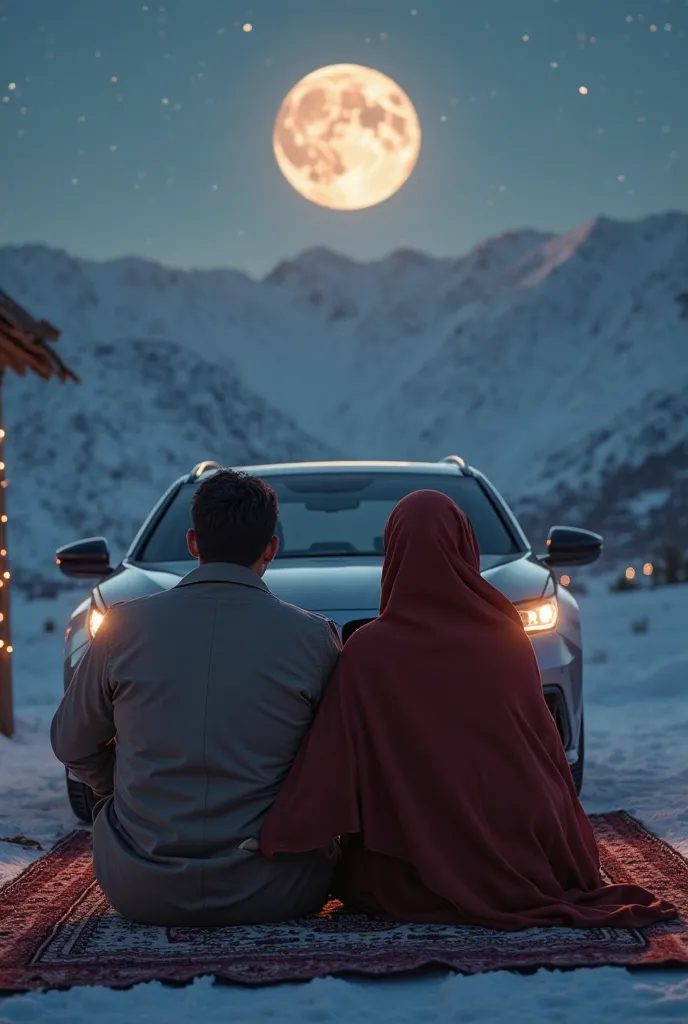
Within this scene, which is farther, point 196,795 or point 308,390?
point 308,390

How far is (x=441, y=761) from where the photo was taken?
12.7 feet

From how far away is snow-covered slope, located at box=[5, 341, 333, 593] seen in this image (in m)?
122

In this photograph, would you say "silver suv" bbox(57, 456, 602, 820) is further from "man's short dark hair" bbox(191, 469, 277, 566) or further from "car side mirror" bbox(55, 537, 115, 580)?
"man's short dark hair" bbox(191, 469, 277, 566)

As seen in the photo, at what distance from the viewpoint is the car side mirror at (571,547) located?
21.7ft

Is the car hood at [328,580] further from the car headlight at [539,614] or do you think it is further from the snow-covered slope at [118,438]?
the snow-covered slope at [118,438]

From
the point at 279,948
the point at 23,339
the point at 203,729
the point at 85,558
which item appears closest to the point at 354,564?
the point at 85,558

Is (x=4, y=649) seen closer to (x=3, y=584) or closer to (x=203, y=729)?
(x=3, y=584)

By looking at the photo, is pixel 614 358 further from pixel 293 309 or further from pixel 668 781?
pixel 668 781

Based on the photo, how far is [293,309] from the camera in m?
176

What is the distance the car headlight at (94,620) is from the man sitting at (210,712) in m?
1.90

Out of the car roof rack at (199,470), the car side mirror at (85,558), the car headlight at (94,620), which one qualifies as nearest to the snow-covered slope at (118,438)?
the car roof rack at (199,470)

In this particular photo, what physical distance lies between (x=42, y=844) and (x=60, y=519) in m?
119

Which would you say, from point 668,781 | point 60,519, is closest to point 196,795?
point 668,781

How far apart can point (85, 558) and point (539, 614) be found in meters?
2.30
